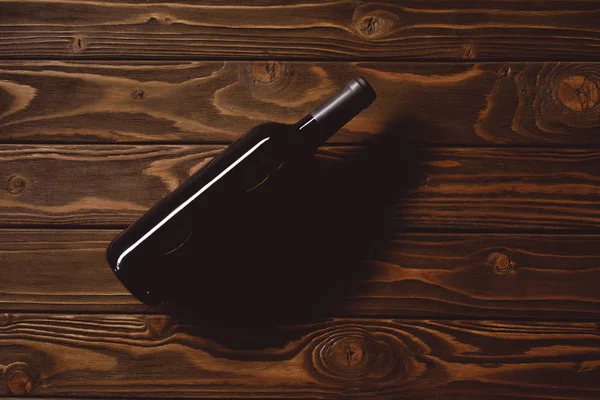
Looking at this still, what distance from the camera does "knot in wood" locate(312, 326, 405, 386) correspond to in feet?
2.86

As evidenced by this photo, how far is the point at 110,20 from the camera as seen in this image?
931 mm

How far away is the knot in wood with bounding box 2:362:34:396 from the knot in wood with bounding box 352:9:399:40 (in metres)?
0.80

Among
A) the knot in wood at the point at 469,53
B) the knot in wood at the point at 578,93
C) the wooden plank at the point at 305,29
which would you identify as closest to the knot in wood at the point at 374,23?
the wooden plank at the point at 305,29

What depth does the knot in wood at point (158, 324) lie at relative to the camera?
88cm

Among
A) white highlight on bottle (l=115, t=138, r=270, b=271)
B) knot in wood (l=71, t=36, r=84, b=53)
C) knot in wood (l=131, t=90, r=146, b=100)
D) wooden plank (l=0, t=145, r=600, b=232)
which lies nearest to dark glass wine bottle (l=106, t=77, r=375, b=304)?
white highlight on bottle (l=115, t=138, r=270, b=271)

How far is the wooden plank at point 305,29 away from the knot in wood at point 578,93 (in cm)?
4

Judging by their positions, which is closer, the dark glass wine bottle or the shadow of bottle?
the dark glass wine bottle

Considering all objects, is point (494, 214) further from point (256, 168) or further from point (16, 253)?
point (16, 253)

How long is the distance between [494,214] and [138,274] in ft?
1.88

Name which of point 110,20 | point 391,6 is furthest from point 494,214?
point 110,20

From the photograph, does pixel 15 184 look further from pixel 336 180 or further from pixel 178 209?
pixel 336 180

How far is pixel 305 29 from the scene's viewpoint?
0.93 m

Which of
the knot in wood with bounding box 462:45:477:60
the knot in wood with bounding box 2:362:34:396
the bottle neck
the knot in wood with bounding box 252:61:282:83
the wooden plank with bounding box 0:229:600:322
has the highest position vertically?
the knot in wood with bounding box 462:45:477:60

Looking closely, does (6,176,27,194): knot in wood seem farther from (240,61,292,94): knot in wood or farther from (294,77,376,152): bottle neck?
(294,77,376,152): bottle neck
